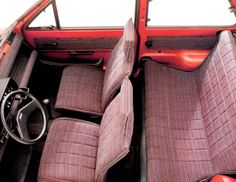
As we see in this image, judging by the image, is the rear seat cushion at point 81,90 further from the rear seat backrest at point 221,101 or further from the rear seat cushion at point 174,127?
the rear seat backrest at point 221,101

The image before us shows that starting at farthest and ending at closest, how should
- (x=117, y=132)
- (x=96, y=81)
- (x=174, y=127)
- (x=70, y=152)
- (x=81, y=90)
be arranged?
1. (x=96, y=81)
2. (x=81, y=90)
3. (x=174, y=127)
4. (x=70, y=152)
5. (x=117, y=132)

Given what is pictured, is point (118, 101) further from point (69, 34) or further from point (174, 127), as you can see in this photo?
point (69, 34)

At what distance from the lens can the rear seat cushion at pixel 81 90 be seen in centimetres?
221

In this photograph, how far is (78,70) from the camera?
2.46 meters

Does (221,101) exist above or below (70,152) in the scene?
above

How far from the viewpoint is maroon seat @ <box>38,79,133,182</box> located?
57.6 inches

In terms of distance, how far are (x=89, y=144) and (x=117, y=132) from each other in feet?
1.80

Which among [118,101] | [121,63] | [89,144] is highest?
[121,63]

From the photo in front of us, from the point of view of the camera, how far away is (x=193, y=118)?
214 centimetres

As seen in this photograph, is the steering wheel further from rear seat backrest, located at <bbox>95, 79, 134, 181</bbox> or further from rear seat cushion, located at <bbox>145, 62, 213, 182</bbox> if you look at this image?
rear seat cushion, located at <bbox>145, 62, 213, 182</bbox>

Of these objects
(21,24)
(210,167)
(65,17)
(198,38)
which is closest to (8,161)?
(21,24)

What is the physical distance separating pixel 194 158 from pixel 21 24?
73.7 inches

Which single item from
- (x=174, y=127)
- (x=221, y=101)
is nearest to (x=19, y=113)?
(x=174, y=127)

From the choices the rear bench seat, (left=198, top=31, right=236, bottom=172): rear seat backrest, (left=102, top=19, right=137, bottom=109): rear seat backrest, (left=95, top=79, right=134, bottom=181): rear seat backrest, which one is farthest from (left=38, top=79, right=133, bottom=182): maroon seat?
(left=198, top=31, right=236, bottom=172): rear seat backrest
